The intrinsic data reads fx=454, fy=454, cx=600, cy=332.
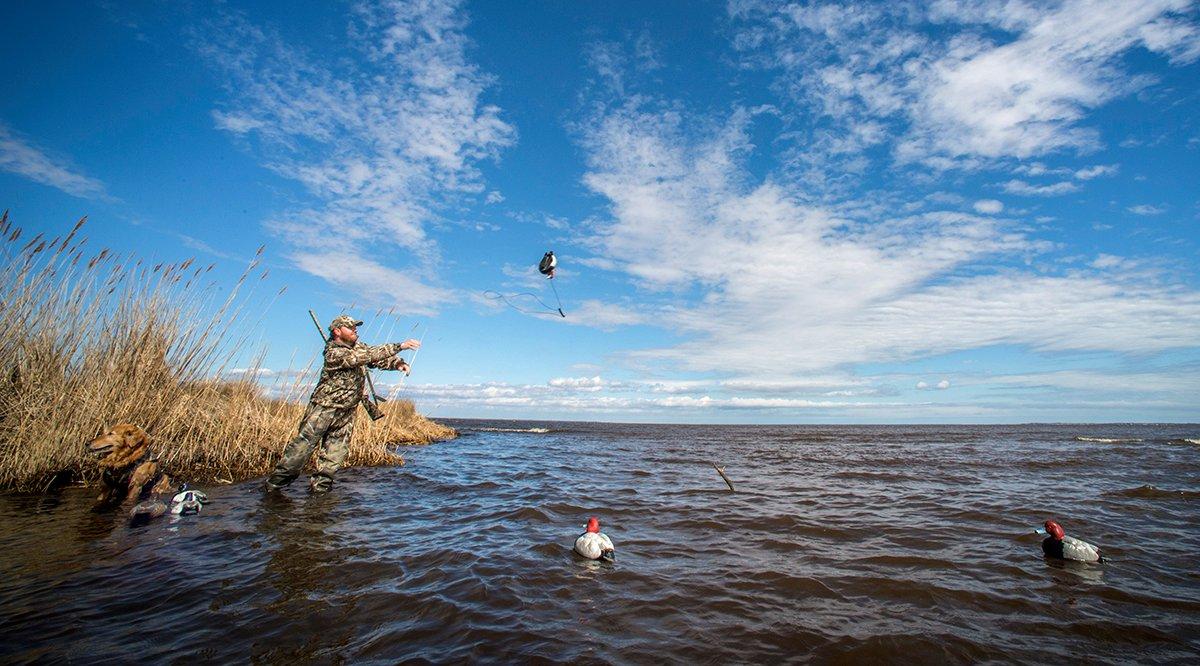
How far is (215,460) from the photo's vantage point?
376 inches

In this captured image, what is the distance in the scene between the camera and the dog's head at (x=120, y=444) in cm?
600

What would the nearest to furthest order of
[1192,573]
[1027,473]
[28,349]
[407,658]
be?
[407,658]
[1192,573]
[28,349]
[1027,473]

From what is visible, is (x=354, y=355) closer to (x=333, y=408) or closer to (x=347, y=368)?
(x=347, y=368)

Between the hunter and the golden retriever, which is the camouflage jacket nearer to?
the hunter

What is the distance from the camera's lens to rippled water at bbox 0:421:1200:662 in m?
3.38

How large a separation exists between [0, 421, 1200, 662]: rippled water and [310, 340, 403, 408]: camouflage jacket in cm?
174

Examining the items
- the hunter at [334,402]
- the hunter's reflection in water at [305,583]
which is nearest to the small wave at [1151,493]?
the hunter's reflection in water at [305,583]

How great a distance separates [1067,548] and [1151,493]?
7.76 m

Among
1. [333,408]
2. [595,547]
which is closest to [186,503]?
[333,408]

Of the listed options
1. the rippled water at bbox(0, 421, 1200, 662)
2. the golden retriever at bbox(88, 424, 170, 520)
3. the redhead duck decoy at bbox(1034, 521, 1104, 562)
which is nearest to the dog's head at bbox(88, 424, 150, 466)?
the golden retriever at bbox(88, 424, 170, 520)

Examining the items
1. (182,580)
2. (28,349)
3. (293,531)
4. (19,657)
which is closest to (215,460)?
(28,349)

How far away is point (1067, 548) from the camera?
5.63 meters

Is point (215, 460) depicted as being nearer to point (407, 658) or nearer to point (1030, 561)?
point (407, 658)

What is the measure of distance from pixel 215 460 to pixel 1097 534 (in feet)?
51.9
